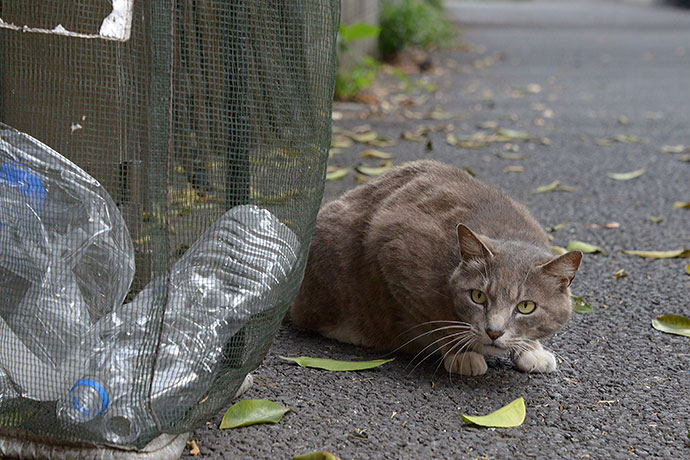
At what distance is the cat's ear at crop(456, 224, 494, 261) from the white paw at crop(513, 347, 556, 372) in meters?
0.40

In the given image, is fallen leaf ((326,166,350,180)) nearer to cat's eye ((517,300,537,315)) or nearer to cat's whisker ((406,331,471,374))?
cat's whisker ((406,331,471,374))

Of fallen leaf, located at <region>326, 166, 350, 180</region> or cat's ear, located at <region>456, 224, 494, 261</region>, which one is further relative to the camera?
fallen leaf, located at <region>326, 166, 350, 180</region>

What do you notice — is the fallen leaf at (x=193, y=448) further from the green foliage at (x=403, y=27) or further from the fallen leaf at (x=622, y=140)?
the green foliage at (x=403, y=27)

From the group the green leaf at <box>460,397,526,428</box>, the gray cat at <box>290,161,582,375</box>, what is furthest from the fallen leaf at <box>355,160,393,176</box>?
the green leaf at <box>460,397,526,428</box>

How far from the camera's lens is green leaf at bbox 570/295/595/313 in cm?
312

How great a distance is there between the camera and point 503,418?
2.25 metres

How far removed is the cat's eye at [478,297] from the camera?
2.49m

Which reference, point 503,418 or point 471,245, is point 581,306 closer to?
point 471,245

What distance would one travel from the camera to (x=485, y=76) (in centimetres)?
1115

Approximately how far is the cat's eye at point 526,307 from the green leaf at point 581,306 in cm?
72

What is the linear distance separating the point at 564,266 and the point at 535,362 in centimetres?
37

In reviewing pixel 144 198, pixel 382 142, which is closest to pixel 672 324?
pixel 144 198

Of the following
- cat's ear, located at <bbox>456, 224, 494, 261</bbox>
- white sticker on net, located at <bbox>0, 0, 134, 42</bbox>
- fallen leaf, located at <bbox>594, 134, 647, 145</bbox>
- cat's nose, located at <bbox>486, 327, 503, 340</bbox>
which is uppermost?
white sticker on net, located at <bbox>0, 0, 134, 42</bbox>

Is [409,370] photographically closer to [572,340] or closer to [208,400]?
[572,340]
